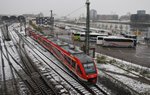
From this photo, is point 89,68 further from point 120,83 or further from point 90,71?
point 120,83

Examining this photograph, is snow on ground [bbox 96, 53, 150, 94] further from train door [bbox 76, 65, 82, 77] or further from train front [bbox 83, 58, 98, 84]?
train door [bbox 76, 65, 82, 77]

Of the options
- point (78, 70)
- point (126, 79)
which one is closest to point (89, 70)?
point (78, 70)

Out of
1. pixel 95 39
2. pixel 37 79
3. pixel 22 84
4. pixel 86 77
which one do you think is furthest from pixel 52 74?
pixel 95 39

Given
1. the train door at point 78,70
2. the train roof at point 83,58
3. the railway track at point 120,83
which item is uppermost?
the train roof at point 83,58

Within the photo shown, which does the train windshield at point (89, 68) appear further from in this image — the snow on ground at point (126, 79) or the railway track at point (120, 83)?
the snow on ground at point (126, 79)

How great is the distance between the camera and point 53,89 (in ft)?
47.7

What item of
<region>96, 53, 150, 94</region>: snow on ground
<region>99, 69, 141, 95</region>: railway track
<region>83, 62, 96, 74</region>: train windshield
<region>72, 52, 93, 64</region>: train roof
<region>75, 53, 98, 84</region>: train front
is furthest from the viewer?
<region>72, 52, 93, 64</region>: train roof

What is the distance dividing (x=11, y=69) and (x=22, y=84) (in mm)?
5202

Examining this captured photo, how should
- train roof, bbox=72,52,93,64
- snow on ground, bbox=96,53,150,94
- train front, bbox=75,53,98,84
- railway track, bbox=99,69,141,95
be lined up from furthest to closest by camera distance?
train roof, bbox=72,52,93,64 → snow on ground, bbox=96,53,150,94 → train front, bbox=75,53,98,84 → railway track, bbox=99,69,141,95

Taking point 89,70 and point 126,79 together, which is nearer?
point 89,70

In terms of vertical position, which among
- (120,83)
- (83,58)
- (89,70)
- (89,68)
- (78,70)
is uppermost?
(83,58)

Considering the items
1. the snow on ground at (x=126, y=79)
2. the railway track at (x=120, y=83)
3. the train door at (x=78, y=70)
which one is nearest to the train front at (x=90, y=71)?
the train door at (x=78, y=70)

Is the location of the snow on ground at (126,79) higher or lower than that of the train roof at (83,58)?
lower

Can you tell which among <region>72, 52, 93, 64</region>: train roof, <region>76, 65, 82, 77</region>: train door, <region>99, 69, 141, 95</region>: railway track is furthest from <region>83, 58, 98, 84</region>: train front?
<region>99, 69, 141, 95</region>: railway track
